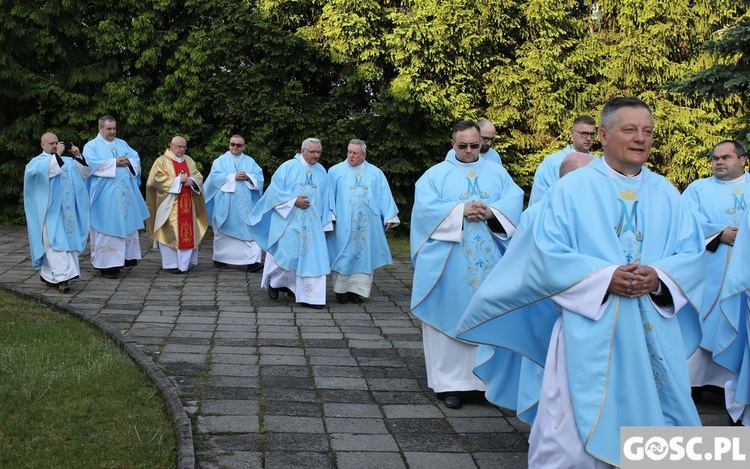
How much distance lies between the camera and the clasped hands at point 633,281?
13.8 ft

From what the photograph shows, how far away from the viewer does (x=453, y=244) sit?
689 cm

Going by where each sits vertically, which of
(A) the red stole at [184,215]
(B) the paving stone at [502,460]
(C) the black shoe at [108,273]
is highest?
(B) the paving stone at [502,460]

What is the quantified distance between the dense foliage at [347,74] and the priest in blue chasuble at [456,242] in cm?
1267

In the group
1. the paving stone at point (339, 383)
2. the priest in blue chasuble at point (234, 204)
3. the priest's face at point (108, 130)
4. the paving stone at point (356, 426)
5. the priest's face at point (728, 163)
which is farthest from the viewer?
the priest in blue chasuble at point (234, 204)

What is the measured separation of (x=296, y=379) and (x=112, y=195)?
700 centimetres

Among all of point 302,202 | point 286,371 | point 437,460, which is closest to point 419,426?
point 437,460

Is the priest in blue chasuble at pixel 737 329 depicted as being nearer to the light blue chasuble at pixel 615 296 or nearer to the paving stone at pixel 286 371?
the light blue chasuble at pixel 615 296

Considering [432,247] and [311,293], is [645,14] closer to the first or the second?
[311,293]

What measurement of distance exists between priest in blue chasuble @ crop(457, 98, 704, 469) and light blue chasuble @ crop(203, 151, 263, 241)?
32.9 ft

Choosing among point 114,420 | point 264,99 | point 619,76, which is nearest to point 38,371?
point 114,420

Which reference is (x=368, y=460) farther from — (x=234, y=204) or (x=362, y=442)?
(x=234, y=204)

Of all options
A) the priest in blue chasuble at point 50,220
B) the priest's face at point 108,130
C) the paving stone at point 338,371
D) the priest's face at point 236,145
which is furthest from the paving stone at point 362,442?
the priest's face at point 236,145

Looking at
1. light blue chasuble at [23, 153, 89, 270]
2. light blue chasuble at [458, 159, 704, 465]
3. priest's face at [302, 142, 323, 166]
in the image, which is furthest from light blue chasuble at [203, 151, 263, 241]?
light blue chasuble at [458, 159, 704, 465]

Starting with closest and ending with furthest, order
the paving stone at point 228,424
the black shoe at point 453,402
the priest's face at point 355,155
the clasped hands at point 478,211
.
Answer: the paving stone at point 228,424
the black shoe at point 453,402
the clasped hands at point 478,211
the priest's face at point 355,155
